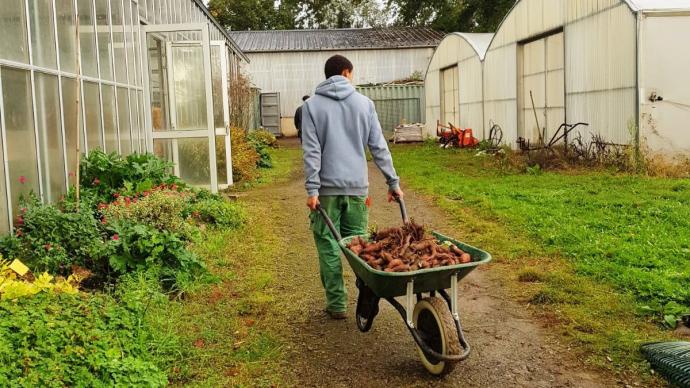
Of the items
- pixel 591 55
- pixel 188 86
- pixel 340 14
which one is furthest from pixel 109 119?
pixel 340 14

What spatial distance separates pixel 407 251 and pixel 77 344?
186 cm

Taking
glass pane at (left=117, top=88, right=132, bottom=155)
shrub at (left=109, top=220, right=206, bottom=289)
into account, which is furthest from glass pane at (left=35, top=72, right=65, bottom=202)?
glass pane at (left=117, top=88, right=132, bottom=155)

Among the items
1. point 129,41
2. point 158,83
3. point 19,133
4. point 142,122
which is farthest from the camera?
point 158,83

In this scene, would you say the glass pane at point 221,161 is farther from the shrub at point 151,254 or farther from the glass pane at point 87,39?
the shrub at point 151,254

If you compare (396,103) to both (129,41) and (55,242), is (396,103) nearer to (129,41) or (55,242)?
(129,41)

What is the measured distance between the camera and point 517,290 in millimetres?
5711

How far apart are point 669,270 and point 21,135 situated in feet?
18.3

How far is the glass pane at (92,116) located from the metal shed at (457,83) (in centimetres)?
1314

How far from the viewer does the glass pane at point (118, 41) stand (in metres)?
9.50

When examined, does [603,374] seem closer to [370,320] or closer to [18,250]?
[370,320]

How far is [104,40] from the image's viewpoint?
9023 millimetres

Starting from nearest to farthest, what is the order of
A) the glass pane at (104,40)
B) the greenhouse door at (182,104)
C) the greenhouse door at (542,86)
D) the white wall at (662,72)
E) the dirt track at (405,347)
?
1. the dirt track at (405,347)
2. the glass pane at (104,40)
3. the greenhouse door at (182,104)
4. the white wall at (662,72)
5. the greenhouse door at (542,86)

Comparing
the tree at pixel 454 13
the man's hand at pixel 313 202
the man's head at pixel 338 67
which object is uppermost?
the tree at pixel 454 13

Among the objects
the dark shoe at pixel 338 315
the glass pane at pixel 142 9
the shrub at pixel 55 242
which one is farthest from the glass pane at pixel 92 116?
the dark shoe at pixel 338 315
